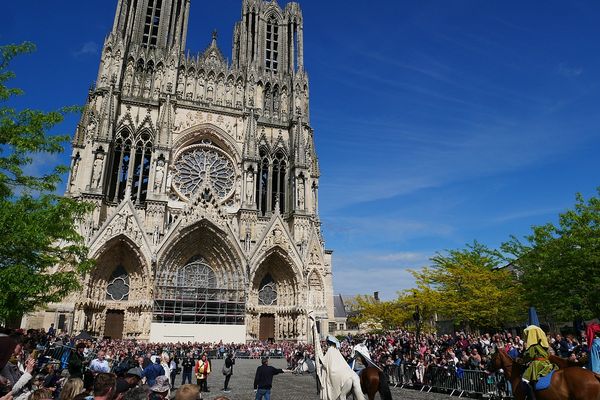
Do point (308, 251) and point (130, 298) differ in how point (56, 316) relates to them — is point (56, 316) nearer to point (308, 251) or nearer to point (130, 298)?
point (130, 298)

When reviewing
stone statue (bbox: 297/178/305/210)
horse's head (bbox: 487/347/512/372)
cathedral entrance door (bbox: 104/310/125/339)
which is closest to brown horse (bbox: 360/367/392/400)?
horse's head (bbox: 487/347/512/372)

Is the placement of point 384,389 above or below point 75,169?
below

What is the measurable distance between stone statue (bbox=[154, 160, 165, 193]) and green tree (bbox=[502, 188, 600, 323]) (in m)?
23.7

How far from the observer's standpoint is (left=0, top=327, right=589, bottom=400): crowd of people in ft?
14.4

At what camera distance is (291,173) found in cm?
3334

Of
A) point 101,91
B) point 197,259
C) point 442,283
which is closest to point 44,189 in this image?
point 197,259

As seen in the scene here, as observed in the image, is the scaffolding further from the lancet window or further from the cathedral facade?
the lancet window

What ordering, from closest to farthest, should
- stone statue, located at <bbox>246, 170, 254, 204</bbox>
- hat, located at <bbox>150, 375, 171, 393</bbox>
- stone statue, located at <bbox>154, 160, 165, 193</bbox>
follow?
hat, located at <bbox>150, 375, 171, 393</bbox>, stone statue, located at <bbox>154, 160, 165, 193</bbox>, stone statue, located at <bbox>246, 170, 254, 204</bbox>

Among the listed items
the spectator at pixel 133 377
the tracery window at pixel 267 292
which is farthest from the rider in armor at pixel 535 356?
the tracery window at pixel 267 292

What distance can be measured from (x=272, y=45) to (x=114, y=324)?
87.6ft

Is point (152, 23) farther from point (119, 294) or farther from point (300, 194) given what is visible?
point (119, 294)

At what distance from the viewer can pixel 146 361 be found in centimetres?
920

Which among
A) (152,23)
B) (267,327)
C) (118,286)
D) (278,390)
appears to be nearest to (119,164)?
(118,286)

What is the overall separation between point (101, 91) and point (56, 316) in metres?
15.3
